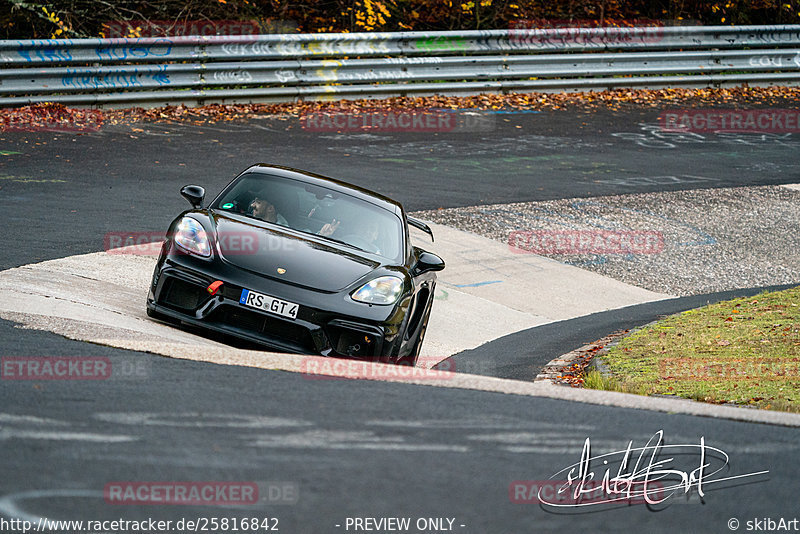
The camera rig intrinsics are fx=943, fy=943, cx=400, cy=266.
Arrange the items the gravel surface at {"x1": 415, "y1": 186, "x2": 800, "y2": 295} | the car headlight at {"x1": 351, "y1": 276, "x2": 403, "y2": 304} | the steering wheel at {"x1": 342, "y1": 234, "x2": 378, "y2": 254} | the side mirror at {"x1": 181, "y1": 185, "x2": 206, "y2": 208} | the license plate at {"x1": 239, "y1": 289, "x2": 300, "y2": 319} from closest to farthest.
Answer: the license plate at {"x1": 239, "y1": 289, "x2": 300, "y2": 319} → the car headlight at {"x1": 351, "y1": 276, "x2": 403, "y2": 304} → the steering wheel at {"x1": 342, "y1": 234, "x2": 378, "y2": 254} → the side mirror at {"x1": 181, "y1": 185, "x2": 206, "y2": 208} → the gravel surface at {"x1": 415, "y1": 186, "x2": 800, "y2": 295}

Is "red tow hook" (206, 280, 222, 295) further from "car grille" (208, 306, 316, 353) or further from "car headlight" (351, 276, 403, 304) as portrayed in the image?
"car headlight" (351, 276, 403, 304)

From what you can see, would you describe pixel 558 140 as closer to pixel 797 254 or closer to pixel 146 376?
pixel 797 254

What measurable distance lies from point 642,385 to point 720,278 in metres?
5.52

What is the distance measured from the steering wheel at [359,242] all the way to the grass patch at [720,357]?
1943 millimetres

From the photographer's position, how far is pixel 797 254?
12820mm

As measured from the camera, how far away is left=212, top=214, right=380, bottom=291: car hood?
21.4ft

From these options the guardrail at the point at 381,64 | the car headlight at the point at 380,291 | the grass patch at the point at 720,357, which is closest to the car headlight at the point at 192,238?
the car headlight at the point at 380,291

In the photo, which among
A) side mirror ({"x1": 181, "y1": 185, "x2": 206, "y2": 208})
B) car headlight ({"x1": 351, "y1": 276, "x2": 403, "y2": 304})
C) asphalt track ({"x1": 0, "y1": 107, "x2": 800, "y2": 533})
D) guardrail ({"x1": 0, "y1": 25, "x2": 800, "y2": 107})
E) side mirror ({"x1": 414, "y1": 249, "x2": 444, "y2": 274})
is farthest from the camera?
guardrail ({"x1": 0, "y1": 25, "x2": 800, "y2": 107})

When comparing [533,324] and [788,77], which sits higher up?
[788,77]

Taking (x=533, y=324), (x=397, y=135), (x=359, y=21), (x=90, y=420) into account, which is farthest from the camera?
(x=359, y=21)

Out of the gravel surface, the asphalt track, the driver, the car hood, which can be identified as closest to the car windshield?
the driver

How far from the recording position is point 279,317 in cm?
636

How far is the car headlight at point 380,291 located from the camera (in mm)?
6609

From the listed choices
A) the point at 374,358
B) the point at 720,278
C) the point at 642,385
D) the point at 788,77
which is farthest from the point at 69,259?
the point at 788,77
